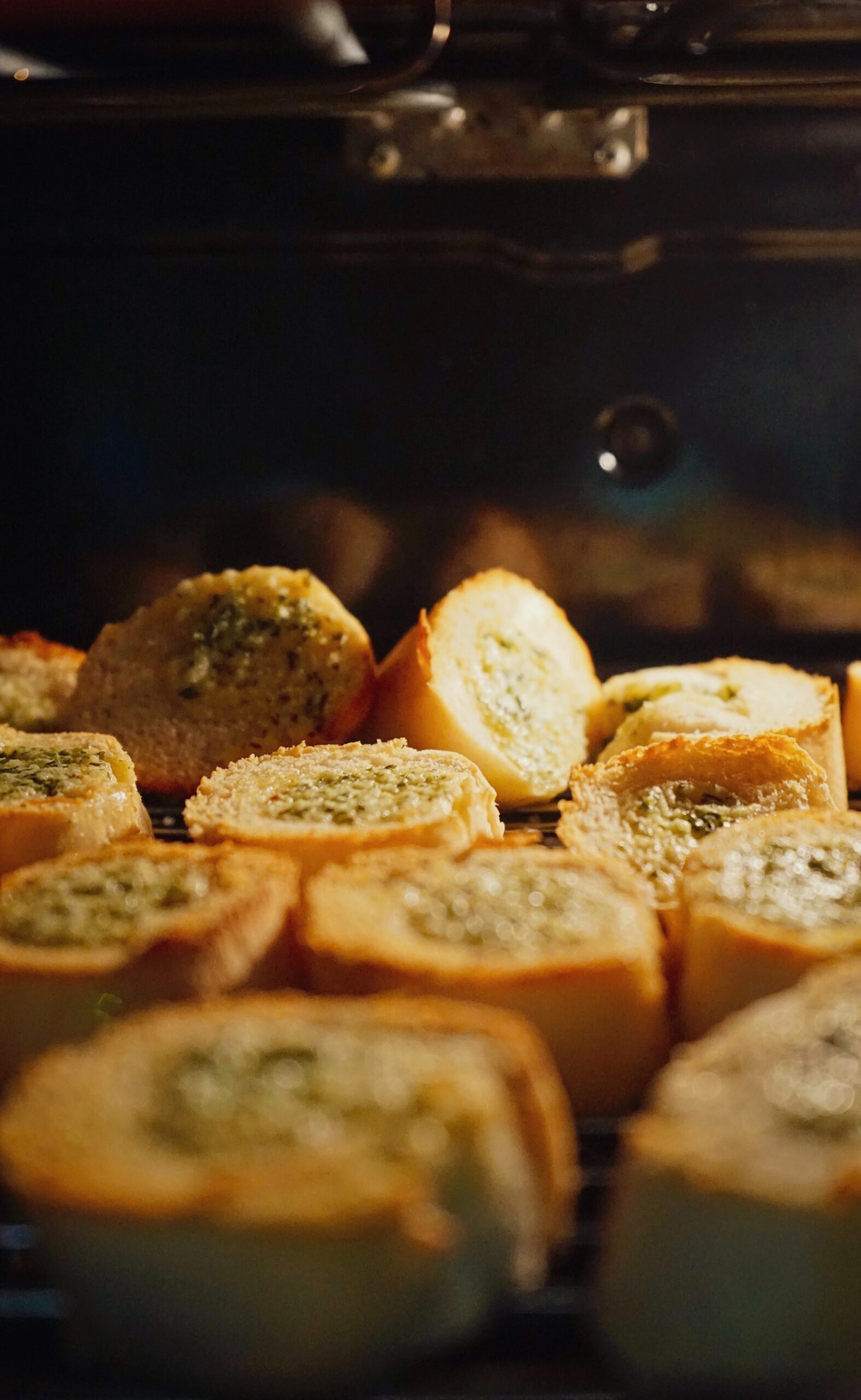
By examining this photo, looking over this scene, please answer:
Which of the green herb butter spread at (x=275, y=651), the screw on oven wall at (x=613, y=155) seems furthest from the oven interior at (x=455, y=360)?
the green herb butter spread at (x=275, y=651)

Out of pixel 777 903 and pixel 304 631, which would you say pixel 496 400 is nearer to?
pixel 304 631

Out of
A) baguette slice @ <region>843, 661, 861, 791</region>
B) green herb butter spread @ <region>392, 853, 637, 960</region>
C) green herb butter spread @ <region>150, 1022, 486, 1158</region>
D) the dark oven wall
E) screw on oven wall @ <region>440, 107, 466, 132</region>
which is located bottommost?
baguette slice @ <region>843, 661, 861, 791</region>

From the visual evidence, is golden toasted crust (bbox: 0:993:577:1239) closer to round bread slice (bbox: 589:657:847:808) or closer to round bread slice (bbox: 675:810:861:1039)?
round bread slice (bbox: 675:810:861:1039)

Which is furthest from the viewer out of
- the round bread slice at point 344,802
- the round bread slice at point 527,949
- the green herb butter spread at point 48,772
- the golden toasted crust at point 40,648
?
the golden toasted crust at point 40,648

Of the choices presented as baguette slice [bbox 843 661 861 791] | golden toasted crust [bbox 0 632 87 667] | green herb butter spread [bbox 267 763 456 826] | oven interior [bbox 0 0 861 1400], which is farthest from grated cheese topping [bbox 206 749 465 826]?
baguette slice [bbox 843 661 861 791]

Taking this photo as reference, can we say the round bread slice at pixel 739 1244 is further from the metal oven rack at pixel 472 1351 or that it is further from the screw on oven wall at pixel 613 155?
the screw on oven wall at pixel 613 155

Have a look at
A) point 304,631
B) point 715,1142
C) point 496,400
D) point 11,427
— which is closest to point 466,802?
point 304,631

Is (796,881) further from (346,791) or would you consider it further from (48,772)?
(48,772)
